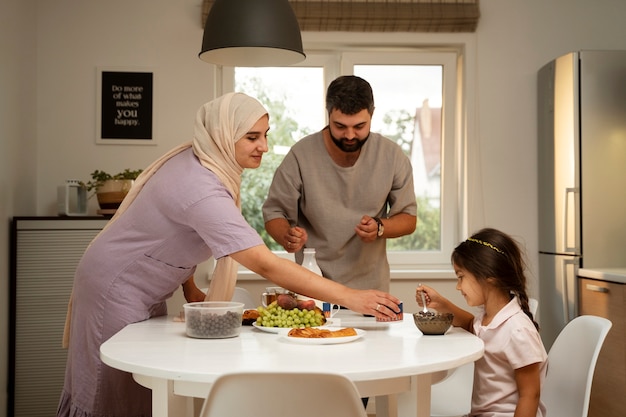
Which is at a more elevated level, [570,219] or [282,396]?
[570,219]

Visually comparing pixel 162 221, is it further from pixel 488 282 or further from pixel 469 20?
pixel 469 20

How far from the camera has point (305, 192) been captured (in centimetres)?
302

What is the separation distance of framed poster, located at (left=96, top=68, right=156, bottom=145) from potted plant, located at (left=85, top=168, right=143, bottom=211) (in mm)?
374

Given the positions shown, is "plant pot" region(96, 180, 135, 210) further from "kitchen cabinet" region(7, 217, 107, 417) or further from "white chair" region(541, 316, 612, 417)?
"white chair" region(541, 316, 612, 417)

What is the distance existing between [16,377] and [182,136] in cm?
153

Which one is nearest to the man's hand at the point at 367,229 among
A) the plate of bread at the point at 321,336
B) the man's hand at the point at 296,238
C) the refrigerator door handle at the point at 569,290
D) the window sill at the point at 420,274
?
the man's hand at the point at 296,238

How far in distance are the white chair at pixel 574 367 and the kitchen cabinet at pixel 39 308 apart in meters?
2.41

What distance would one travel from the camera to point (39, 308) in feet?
12.3

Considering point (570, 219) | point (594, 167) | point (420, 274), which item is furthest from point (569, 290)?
point (420, 274)

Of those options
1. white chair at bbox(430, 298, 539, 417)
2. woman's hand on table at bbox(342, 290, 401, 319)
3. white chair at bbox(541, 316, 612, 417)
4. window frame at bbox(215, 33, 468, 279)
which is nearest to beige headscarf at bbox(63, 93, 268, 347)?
woman's hand on table at bbox(342, 290, 401, 319)

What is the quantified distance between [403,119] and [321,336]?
283cm

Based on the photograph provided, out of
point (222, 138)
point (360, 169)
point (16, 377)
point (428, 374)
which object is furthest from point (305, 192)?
point (16, 377)

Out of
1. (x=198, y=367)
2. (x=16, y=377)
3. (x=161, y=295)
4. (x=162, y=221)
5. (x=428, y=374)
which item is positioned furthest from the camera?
(x=16, y=377)

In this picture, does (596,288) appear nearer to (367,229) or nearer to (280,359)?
(367,229)
